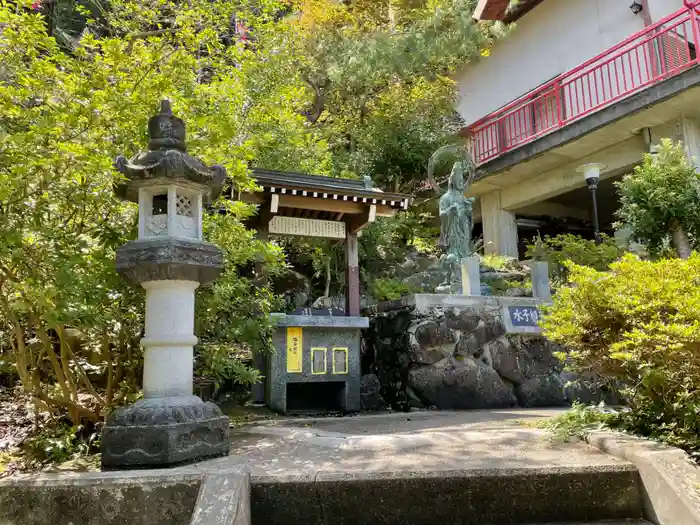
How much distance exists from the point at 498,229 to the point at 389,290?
6.23 metres

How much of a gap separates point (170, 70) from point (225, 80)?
1168 mm

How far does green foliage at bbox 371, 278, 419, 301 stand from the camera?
11.9m

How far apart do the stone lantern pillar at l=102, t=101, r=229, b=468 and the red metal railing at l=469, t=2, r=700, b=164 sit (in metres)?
10.8

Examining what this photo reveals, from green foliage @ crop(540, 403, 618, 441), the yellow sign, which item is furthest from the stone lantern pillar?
the yellow sign

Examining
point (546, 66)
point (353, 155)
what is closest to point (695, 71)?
point (546, 66)

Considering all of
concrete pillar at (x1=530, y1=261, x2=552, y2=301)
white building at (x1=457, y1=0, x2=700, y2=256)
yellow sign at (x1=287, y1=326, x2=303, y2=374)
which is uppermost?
white building at (x1=457, y1=0, x2=700, y2=256)

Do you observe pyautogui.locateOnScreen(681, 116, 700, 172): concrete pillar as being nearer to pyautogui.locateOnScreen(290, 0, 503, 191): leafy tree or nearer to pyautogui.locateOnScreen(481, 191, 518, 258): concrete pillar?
pyautogui.locateOnScreen(481, 191, 518, 258): concrete pillar

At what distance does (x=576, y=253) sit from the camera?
489 inches

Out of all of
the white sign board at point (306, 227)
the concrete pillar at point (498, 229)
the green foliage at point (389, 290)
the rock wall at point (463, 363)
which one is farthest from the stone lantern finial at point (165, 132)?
the concrete pillar at point (498, 229)

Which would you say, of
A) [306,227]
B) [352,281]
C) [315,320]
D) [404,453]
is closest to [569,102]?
[352,281]

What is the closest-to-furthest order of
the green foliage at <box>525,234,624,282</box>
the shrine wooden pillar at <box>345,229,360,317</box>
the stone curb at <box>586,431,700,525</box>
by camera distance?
1. the stone curb at <box>586,431,700,525</box>
2. the shrine wooden pillar at <box>345,229,360,317</box>
3. the green foliage at <box>525,234,624,282</box>

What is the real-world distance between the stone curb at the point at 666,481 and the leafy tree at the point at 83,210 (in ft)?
14.0

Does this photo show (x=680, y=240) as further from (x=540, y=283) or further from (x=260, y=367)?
(x=260, y=367)

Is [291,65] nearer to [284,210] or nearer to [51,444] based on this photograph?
[284,210]
